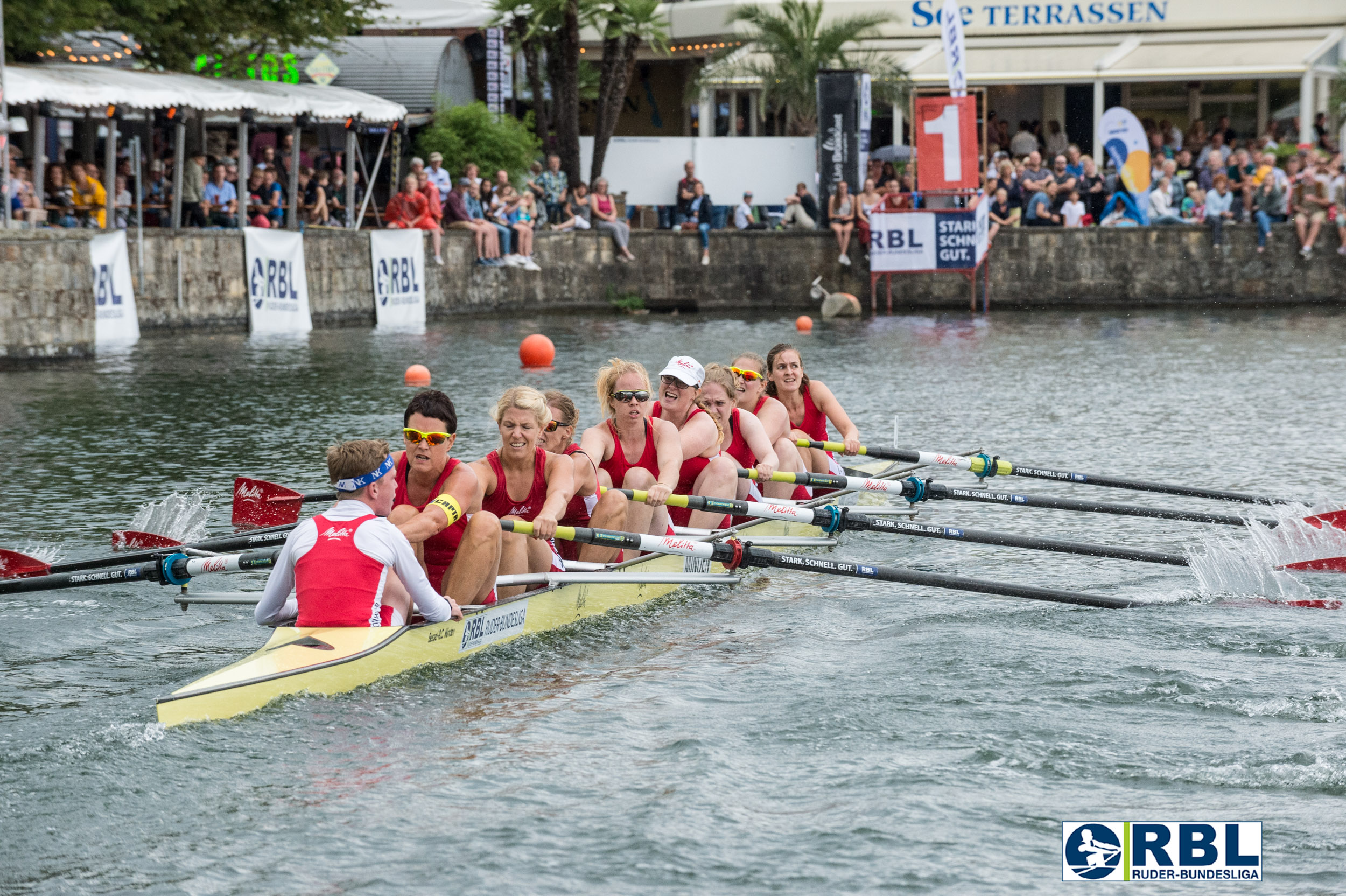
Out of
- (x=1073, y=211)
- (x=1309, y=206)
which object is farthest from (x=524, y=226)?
(x=1309, y=206)

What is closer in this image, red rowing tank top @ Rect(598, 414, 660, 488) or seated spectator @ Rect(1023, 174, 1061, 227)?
red rowing tank top @ Rect(598, 414, 660, 488)

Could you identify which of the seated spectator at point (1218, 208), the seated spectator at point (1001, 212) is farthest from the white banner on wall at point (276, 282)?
the seated spectator at point (1218, 208)

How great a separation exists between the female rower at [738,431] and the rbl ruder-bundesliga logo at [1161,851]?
15.5ft

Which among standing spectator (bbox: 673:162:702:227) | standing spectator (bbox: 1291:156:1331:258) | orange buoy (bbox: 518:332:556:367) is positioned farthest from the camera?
standing spectator (bbox: 673:162:702:227)

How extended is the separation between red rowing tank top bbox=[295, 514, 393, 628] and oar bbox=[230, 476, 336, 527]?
3.91m

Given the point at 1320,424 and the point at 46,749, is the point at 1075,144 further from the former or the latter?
the point at 46,749

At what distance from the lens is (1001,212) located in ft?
97.6

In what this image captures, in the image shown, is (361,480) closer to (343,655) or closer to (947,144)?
(343,655)

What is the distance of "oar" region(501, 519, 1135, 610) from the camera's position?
8.18 meters

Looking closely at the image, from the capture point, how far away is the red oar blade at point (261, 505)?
10547 mm

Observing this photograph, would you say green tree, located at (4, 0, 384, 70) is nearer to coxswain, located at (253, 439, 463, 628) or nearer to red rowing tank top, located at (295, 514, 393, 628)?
coxswain, located at (253, 439, 463, 628)

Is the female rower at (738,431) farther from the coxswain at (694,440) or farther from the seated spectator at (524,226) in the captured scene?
the seated spectator at (524,226)

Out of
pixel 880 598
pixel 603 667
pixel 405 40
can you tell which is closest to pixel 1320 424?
pixel 880 598

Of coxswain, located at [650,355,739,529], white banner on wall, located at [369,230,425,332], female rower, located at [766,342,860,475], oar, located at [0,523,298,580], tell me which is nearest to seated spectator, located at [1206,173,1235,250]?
white banner on wall, located at [369,230,425,332]
